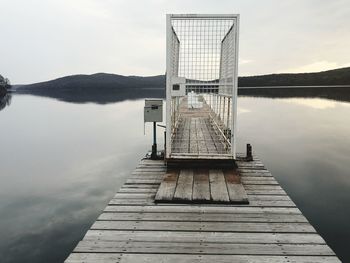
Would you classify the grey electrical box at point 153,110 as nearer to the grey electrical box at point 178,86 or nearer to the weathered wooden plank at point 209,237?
the grey electrical box at point 178,86

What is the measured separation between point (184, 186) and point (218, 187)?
2.33ft

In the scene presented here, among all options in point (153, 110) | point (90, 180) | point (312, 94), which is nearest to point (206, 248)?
point (153, 110)

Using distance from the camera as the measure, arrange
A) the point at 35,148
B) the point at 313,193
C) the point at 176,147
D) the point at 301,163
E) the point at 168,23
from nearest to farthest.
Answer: the point at 168,23 < the point at 176,147 < the point at 313,193 < the point at 301,163 < the point at 35,148

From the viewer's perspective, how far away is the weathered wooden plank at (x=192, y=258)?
395 centimetres

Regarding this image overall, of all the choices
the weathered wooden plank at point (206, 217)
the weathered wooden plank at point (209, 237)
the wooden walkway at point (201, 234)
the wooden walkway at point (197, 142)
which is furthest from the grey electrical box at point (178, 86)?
the weathered wooden plank at point (209, 237)

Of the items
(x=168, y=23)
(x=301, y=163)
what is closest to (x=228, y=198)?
(x=168, y=23)

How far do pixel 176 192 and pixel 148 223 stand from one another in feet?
4.36

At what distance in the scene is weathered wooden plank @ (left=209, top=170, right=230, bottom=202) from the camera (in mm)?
5934

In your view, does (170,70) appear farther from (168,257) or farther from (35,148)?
(35,148)

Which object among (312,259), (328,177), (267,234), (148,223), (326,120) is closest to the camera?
(312,259)

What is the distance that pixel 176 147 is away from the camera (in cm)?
911

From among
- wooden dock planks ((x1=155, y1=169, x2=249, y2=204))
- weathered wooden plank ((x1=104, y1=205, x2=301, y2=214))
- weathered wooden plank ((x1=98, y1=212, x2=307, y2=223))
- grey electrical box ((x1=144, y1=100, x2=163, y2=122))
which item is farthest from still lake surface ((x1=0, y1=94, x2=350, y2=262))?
grey electrical box ((x1=144, y1=100, x2=163, y2=122))

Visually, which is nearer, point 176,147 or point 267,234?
point 267,234

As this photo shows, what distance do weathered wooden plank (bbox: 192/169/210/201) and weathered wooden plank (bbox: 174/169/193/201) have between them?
0.30 ft
